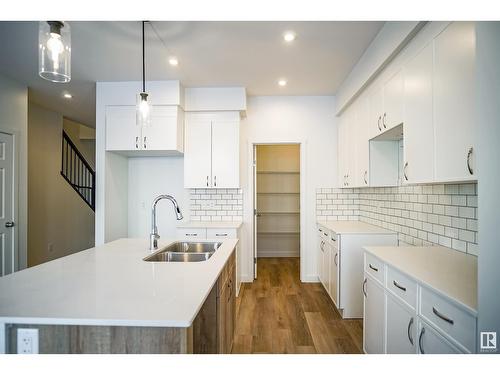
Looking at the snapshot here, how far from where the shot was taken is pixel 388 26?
2.32m

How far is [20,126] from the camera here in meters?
3.66

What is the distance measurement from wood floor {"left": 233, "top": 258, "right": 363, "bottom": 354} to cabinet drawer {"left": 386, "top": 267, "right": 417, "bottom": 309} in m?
0.93

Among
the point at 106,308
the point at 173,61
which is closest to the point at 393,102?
the point at 173,61

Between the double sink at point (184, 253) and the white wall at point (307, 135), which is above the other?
the white wall at point (307, 135)

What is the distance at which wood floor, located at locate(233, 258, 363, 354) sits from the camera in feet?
8.14

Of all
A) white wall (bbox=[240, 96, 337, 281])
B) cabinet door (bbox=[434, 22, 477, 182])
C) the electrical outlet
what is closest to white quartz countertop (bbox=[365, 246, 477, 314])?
cabinet door (bbox=[434, 22, 477, 182])

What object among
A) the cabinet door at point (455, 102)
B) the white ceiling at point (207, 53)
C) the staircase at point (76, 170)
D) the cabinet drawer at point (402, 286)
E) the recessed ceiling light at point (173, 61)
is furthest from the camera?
the staircase at point (76, 170)

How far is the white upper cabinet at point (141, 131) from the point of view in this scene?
143 inches

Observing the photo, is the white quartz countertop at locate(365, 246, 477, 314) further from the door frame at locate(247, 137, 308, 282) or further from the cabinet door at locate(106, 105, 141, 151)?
the cabinet door at locate(106, 105, 141, 151)

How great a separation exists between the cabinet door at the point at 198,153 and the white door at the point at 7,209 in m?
2.08

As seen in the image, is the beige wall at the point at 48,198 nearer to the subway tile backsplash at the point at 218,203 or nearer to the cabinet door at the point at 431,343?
the subway tile backsplash at the point at 218,203

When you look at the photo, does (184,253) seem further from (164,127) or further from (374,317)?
(164,127)

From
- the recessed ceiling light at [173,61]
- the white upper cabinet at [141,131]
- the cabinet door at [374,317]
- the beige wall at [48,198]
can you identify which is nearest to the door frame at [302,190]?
the white upper cabinet at [141,131]

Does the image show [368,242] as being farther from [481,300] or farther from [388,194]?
[481,300]
